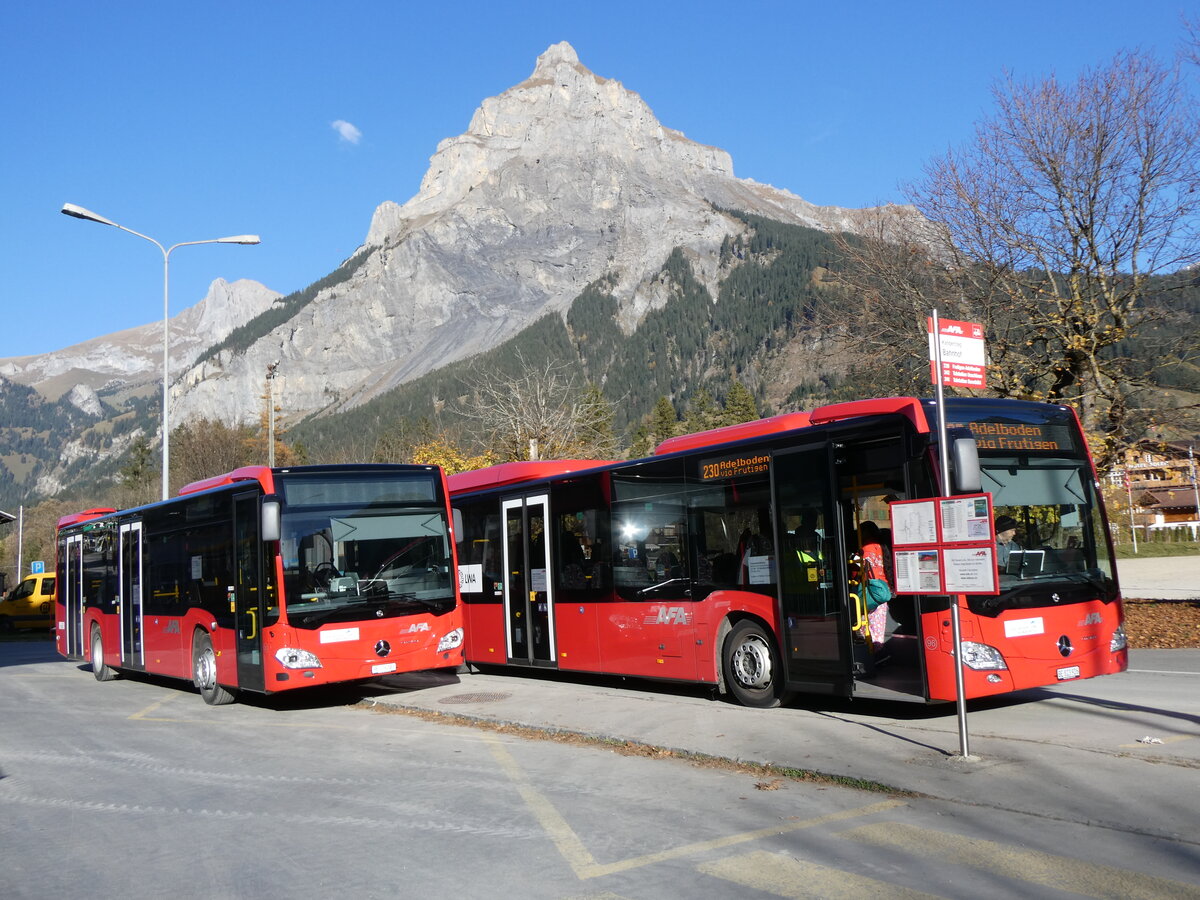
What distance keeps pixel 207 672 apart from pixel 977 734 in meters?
10.1

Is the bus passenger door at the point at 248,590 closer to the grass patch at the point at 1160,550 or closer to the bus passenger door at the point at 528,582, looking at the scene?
the bus passenger door at the point at 528,582

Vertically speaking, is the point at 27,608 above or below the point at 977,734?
above

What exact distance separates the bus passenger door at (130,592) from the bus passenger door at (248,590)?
4.43 m

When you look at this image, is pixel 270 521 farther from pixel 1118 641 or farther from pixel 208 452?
pixel 208 452


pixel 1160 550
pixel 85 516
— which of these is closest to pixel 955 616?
pixel 85 516

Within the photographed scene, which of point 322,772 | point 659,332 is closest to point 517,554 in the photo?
point 322,772

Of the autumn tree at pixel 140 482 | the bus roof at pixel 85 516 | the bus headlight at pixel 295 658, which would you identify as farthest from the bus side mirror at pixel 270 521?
the autumn tree at pixel 140 482

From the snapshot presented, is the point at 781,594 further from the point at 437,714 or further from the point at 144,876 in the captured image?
the point at 144,876

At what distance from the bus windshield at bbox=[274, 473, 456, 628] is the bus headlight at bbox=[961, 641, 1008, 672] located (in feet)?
22.5

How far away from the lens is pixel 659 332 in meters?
164

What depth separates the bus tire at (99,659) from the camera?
19312 mm

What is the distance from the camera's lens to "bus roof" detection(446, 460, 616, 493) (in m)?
15.2

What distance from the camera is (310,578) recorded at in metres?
13.0

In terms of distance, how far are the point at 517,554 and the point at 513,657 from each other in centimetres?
153
